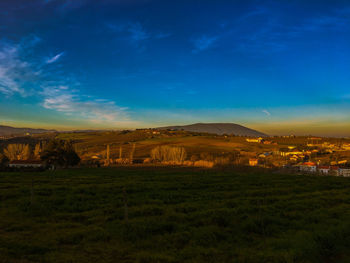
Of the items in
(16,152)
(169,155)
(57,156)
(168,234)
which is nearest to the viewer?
(168,234)

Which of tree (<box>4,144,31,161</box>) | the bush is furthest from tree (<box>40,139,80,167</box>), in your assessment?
the bush

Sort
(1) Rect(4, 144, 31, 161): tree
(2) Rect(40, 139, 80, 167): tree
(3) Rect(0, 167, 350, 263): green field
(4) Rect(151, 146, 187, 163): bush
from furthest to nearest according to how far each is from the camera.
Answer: (4) Rect(151, 146, 187, 163): bush < (1) Rect(4, 144, 31, 161): tree < (2) Rect(40, 139, 80, 167): tree < (3) Rect(0, 167, 350, 263): green field

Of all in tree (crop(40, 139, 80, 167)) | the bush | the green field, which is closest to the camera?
the green field

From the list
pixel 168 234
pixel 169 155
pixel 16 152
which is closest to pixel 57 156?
pixel 169 155

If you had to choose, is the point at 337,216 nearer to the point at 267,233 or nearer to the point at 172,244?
the point at 267,233

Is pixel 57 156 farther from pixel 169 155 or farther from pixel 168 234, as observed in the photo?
pixel 168 234

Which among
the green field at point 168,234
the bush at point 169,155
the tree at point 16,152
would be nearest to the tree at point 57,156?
the tree at point 16,152

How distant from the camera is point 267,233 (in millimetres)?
11766

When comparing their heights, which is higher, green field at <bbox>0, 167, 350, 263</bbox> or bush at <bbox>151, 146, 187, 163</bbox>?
green field at <bbox>0, 167, 350, 263</bbox>

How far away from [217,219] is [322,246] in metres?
5.02

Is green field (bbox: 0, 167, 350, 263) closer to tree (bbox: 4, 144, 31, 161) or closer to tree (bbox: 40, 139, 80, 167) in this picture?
tree (bbox: 40, 139, 80, 167)

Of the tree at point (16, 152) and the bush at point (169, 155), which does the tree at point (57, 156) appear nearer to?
the tree at point (16, 152)

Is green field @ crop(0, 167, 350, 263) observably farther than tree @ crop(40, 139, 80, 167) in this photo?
No

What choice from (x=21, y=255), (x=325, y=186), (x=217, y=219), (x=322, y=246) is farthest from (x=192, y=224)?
(x=325, y=186)
